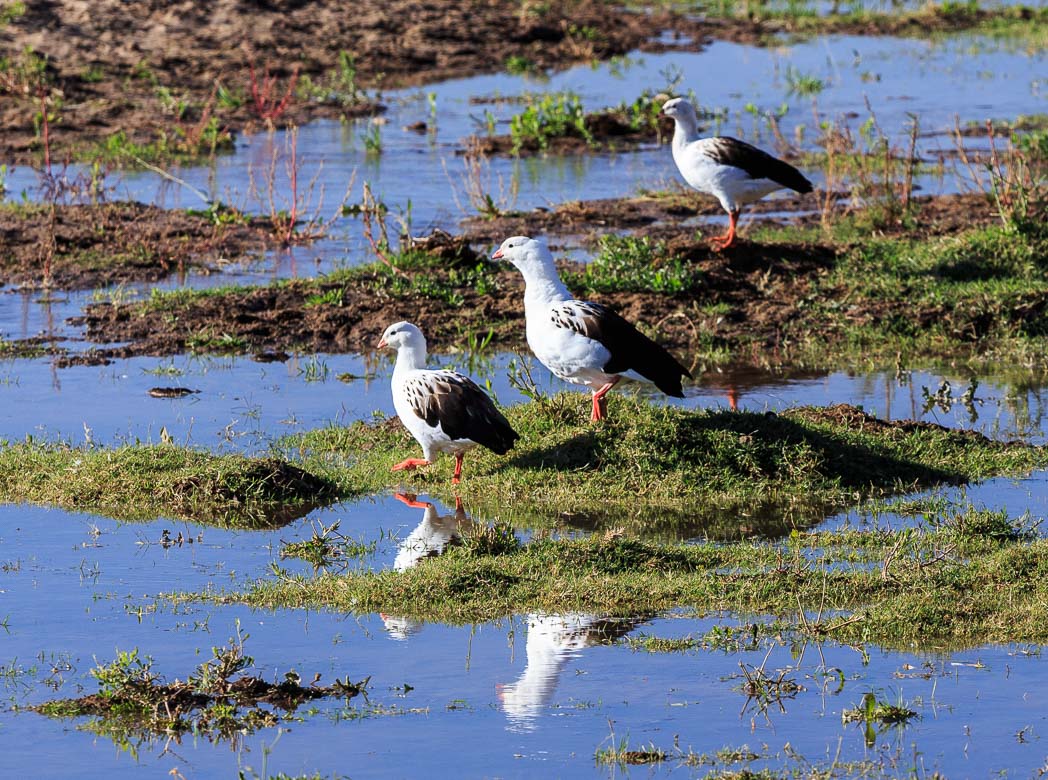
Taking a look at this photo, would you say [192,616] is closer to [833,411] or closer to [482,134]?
[833,411]

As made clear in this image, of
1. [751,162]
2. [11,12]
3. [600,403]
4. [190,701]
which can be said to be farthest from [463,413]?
[11,12]

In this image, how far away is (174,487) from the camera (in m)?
9.34

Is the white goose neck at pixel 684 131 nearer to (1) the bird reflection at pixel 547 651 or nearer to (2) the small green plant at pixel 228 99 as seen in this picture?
(2) the small green plant at pixel 228 99

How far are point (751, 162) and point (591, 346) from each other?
5.47 meters

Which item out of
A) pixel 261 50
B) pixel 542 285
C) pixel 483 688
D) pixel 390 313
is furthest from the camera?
pixel 261 50

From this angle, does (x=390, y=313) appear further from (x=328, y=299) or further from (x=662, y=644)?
(x=662, y=644)

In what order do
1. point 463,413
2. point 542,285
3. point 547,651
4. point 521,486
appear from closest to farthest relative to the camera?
1. point 547,651
2. point 463,413
3. point 521,486
4. point 542,285

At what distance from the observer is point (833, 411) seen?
10.6 meters

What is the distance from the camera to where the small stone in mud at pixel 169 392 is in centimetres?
1173

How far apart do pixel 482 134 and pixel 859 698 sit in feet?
51.2

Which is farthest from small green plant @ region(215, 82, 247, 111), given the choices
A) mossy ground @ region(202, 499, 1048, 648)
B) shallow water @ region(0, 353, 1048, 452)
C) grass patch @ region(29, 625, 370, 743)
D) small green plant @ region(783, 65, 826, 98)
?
grass patch @ region(29, 625, 370, 743)

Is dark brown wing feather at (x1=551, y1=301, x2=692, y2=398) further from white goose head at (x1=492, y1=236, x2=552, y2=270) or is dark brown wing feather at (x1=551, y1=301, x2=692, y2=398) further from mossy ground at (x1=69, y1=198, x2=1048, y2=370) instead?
mossy ground at (x1=69, y1=198, x2=1048, y2=370)

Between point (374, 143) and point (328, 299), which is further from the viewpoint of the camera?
point (374, 143)

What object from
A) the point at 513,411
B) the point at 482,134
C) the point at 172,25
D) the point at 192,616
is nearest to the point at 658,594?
the point at 192,616
